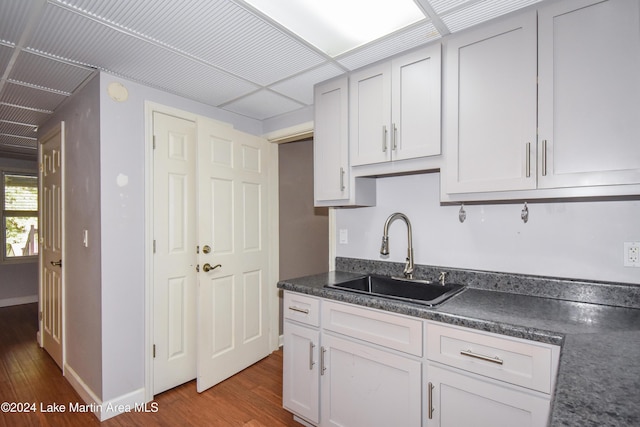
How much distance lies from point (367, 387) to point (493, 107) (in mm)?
1559

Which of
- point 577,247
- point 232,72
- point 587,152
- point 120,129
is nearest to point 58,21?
point 120,129

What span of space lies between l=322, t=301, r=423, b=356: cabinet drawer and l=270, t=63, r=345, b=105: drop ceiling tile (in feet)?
4.94

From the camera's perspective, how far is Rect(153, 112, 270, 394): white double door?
7.77 ft

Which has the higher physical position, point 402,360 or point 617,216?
point 617,216

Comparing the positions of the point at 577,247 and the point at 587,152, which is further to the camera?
the point at 577,247

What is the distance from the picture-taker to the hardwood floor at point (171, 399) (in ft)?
6.67

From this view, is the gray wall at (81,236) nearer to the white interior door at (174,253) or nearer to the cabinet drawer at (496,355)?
the white interior door at (174,253)

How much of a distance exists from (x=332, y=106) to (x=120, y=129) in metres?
1.48

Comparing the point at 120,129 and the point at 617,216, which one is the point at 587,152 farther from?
the point at 120,129

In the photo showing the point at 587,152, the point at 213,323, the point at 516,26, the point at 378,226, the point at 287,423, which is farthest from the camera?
the point at 213,323

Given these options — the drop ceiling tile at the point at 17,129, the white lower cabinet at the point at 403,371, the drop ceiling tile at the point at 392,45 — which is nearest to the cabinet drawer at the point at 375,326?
the white lower cabinet at the point at 403,371

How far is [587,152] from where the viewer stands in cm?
132

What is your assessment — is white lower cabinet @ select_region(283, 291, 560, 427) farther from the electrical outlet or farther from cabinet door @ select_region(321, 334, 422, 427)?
the electrical outlet

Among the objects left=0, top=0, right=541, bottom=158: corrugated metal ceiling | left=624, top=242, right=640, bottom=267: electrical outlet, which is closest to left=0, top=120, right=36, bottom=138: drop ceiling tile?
left=0, top=0, right=541, bottom=158: corrugated metal ceiling
